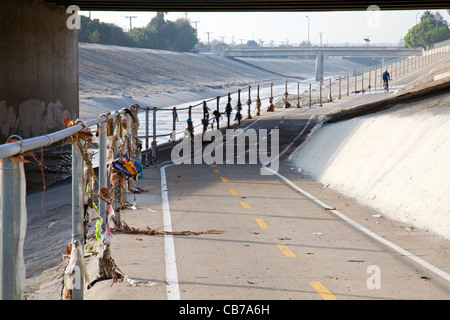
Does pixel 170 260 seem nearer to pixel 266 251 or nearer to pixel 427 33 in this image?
pixel 266 251

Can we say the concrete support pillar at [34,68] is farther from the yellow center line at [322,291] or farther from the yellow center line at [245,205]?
the yellow center line at [322,291]

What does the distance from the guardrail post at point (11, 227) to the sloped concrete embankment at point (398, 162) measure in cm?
792

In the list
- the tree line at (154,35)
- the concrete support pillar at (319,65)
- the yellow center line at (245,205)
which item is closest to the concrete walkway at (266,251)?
the yellow center line at (245,205)

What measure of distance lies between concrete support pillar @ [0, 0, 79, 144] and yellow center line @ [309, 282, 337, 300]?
22.7m

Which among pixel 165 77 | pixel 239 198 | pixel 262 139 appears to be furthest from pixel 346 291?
pixel 165 77

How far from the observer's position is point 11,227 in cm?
404

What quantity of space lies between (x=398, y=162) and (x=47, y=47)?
25.2m

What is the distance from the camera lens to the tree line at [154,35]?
121438 millimetres

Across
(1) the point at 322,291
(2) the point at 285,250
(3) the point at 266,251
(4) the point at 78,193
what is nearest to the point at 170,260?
(3) the point at 266,251

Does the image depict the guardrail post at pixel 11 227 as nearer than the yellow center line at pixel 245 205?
Yes

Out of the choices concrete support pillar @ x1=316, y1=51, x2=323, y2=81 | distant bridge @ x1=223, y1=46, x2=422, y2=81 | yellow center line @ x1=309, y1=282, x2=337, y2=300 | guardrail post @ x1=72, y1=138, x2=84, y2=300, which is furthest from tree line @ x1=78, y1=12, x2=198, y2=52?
guardrail post @ x1=72, y1=138, x2=84, y2=300

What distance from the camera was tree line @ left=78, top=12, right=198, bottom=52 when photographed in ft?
398

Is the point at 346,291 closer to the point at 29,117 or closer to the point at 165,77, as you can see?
the point at 29,117

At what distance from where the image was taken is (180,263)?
29.0 ft
